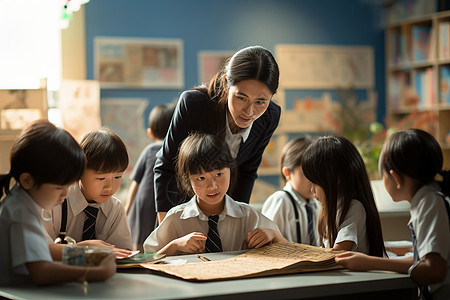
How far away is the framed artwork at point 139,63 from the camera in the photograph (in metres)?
4.94

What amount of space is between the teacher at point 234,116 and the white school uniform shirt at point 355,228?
48 cm

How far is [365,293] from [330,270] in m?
0.11

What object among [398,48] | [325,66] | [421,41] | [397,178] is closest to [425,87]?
[421,41]

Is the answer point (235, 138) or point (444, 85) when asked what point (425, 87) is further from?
point (235, 138)

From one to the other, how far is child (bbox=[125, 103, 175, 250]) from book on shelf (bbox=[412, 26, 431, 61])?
2.97 metres

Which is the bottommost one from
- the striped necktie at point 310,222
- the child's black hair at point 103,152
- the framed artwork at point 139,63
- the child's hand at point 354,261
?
the striped necktie at point 310,222

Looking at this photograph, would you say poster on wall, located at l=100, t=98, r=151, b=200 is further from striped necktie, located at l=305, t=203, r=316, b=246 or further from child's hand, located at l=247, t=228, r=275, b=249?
child's hand, located at l=247, t=228, r=275, b=249

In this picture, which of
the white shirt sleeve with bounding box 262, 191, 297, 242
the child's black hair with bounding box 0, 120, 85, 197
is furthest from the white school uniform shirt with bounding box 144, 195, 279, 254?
the child's black hair with bounding box 0, 120, 85, 197

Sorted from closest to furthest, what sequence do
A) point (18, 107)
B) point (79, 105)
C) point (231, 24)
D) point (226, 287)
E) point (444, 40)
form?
point (226, 287)
point (18, 107)
point (79, 105)
point (444, 40)
point (231, 24)

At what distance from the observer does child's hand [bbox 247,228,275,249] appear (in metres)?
1.86

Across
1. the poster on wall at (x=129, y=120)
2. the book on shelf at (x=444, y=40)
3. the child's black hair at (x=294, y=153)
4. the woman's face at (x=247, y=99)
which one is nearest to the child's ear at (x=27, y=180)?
the woman's face at (x=247, y=99)

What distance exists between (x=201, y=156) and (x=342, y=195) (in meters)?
0.50

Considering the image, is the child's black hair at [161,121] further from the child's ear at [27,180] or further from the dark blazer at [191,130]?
the child's ear at [27,180]

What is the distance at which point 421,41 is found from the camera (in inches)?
208
